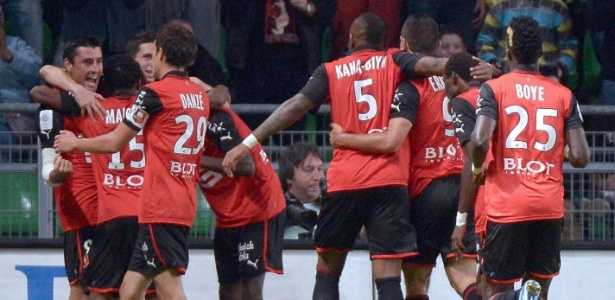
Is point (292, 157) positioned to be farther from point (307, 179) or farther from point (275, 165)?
point (275, 165)

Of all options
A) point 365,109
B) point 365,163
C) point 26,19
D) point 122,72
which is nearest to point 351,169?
point 365,163

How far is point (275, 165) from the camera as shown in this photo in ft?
35.2

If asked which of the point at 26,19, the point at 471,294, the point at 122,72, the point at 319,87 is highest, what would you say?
the point at 26,19

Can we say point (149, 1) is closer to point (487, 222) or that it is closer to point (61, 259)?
point (61, 259)

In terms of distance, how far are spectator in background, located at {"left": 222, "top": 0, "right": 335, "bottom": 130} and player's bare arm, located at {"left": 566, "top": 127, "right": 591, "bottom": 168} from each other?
4.04 metres

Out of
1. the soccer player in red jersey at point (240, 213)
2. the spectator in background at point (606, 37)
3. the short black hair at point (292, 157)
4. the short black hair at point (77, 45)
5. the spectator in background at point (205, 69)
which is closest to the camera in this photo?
the soccer player in red jersey at point (240, 213)

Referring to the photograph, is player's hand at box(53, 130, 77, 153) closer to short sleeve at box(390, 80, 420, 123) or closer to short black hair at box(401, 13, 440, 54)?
short sleeve at box(390, 80, 420, 123)

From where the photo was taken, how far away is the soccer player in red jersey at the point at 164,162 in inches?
328

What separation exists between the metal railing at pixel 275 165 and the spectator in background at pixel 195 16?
5.04 feet

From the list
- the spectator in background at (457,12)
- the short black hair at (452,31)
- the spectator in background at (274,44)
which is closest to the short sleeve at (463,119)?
the short black hair at (452,31)

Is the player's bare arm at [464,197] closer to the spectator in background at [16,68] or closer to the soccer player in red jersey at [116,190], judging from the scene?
the soccer player in red jersey at [116,190]

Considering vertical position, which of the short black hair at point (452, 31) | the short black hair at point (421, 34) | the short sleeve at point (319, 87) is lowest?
the short sleeve at point (319, 87)

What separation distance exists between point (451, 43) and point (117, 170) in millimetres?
3726

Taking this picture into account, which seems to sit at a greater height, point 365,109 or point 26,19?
point 26,19
